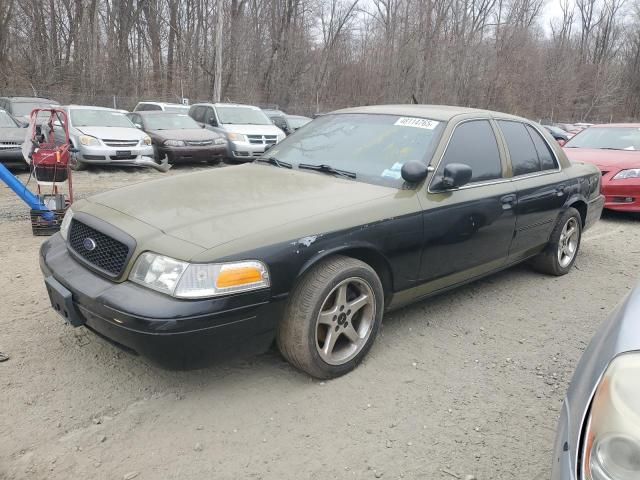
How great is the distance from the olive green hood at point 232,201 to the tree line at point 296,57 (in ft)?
61.3

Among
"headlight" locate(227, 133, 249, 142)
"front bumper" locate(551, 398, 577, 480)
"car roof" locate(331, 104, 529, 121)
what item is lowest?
"front bumper" locate(551, 398, 577, 480)

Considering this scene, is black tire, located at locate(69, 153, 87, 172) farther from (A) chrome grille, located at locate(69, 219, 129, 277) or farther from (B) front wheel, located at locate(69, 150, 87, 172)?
(A) chrome grille, located at locate(69, 219, 129, 277)

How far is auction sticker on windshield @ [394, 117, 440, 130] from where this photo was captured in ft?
12.8

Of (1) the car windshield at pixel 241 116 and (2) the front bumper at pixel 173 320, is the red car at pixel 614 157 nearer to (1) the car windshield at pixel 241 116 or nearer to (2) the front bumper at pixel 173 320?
(2) the front bumper at pixel 173 320

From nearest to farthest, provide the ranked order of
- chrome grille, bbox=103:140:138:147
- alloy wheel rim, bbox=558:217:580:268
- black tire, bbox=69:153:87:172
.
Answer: alloy wheel rim, bbox=558:217:580:268 < black tire, bbox=69:153:87:172 < chrome grille, bbox=103:140:138:147

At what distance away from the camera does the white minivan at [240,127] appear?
44.0 feet

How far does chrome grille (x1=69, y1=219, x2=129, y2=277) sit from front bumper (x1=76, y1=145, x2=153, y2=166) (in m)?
8.61

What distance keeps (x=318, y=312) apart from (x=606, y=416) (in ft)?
5.52

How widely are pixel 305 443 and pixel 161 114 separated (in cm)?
1270

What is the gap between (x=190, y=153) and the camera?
12469 millimetres

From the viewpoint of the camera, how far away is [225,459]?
247 cm

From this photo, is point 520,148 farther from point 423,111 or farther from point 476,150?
point 423,111

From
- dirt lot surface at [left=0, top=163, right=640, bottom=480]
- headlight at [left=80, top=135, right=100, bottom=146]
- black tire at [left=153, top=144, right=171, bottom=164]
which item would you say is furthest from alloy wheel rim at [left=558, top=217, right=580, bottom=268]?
black tire at [left=153, top=144, right=171, bottom=164]

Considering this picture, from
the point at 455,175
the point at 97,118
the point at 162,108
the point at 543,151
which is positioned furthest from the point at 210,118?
the point at 455,175
